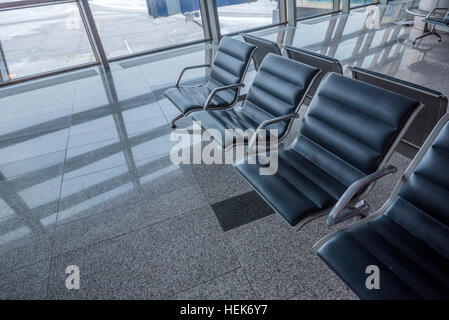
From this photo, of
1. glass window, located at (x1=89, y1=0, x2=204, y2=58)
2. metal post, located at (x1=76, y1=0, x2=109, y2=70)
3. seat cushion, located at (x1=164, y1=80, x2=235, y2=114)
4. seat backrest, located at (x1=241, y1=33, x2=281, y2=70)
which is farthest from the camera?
glass window, located at (x1=89, y1=0, x2=204, y2=58)

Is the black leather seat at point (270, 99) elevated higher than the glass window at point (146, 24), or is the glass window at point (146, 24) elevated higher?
the glass window at point (146, 24)

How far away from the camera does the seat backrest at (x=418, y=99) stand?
144 cm

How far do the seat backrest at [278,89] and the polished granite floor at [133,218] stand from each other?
1.96 ft

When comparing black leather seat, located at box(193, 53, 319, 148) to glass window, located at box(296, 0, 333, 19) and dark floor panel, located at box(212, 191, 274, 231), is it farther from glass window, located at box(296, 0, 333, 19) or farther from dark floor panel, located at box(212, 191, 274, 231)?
glass window, located at box(296, 0, 333, 19)

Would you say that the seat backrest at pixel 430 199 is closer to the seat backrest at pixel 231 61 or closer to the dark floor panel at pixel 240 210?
the dark floor panel at pixel 240 210

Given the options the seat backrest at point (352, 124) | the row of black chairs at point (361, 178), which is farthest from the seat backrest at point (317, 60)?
the seat backrest at point (352, 124)

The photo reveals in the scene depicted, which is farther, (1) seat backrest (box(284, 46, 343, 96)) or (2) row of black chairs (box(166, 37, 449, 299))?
(1) seat backrest (box(284, 46, 343, 96))

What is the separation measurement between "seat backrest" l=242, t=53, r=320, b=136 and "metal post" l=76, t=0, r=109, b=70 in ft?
13.2

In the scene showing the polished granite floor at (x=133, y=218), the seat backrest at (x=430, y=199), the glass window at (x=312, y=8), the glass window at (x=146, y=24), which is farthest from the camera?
the glass window at (x=312, y=8)

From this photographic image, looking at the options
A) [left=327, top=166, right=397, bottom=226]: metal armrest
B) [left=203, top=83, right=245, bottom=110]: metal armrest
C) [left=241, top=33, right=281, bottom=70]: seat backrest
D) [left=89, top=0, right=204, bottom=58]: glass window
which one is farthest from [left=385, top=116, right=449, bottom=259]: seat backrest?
[left=89, top=0, right=204, bottom=58]: glass window

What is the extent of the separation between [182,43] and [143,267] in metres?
5.48

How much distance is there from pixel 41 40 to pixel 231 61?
4717 millimetres

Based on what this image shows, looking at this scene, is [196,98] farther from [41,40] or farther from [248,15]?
[248,15]

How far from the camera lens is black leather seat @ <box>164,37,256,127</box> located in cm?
261
